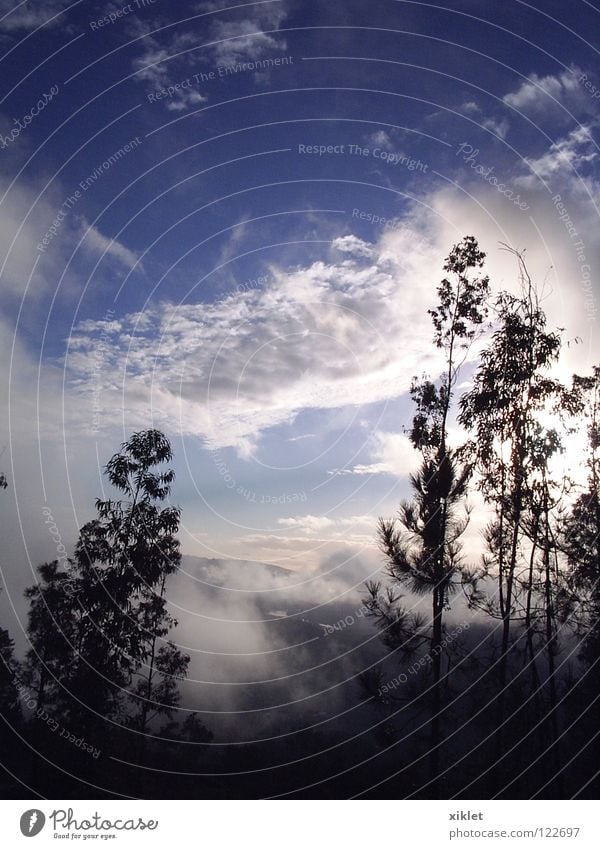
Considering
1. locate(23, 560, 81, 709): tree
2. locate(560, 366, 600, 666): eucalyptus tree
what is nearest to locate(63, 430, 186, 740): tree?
locate(23, 560, 81, 709): tree

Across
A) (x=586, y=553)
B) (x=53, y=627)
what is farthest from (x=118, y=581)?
(x=586, y=553)

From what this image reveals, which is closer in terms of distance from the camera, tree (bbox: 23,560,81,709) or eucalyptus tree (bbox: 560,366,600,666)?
eucalyptus tree (bbox: 560,366,600,666)

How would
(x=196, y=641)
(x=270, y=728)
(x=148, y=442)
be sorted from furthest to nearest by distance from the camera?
(x=196, y=641) → (x=270, y=728) → (x=148, y=442)

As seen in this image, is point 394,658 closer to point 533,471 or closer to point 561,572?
point 561,572

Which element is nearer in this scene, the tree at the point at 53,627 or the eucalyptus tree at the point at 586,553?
the eucalyptus tree at the point at 586,553

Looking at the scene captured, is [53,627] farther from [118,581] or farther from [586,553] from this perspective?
[586,553]

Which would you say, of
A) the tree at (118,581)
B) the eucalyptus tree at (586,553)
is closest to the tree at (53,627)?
the tree at (118,581)

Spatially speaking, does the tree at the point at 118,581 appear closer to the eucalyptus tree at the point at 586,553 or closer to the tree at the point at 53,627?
the tree at the point at 53,627

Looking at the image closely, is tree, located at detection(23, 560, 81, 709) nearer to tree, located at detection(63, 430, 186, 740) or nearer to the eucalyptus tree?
tree, located at detection(63, 430, 186, 740)

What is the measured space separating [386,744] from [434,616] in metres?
3.09

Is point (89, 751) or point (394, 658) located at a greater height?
point (394, 658)

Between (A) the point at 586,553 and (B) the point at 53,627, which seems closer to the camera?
(A) the point at 586,553
